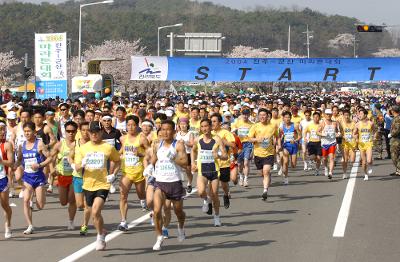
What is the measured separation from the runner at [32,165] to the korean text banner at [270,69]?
19.0 m

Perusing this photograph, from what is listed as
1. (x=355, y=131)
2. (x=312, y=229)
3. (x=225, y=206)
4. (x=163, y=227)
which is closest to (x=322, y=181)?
(x=355, y=131)

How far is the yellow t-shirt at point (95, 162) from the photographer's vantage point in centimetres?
1044

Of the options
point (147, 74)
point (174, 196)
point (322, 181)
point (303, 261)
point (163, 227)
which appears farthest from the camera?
point (147, 74)

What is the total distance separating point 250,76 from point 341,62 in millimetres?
3481

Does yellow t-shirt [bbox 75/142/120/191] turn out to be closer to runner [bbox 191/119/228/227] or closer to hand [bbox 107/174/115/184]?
hand [bbox 107/174/115/184]

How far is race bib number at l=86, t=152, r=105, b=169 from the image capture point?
414 inches

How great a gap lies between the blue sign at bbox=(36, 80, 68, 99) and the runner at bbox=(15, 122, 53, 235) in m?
18.9

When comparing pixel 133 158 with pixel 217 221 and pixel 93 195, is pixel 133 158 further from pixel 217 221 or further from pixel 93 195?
pixel 93 195

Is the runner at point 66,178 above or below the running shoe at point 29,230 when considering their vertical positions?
above

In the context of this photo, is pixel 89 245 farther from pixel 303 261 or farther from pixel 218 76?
pixel 218 76

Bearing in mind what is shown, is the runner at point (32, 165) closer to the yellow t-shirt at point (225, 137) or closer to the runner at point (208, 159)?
the runner at point (208, 159)

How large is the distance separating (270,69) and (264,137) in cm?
1611

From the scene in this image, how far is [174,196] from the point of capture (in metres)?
10.3

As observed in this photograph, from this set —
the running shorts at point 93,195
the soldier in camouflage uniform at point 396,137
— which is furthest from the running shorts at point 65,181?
the soldier in camouflage uniform at point 396,137
